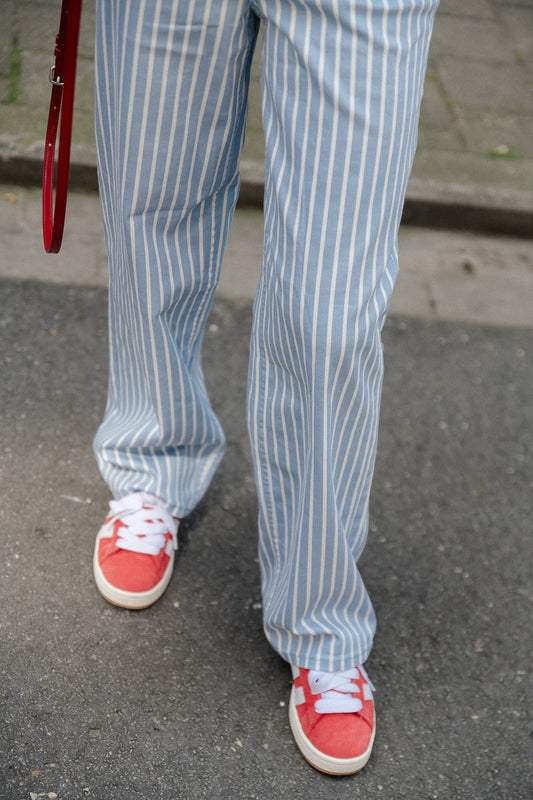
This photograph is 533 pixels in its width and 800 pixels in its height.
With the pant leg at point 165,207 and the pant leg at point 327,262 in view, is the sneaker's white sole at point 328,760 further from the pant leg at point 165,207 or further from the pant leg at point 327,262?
the pant leg at point 165,207

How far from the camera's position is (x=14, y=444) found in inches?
73.4

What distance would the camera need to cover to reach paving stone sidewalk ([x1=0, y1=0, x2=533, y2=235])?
9.47 feet

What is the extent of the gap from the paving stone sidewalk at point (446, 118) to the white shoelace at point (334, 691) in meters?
1.89

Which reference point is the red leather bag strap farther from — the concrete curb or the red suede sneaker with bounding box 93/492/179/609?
the concrete curb

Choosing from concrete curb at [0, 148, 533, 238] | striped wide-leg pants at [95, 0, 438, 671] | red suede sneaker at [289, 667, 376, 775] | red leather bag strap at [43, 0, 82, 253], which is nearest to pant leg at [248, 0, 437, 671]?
striped wide-leg pants at [95, 0, 438, 671]

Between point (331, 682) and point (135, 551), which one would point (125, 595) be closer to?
point (135, 551)

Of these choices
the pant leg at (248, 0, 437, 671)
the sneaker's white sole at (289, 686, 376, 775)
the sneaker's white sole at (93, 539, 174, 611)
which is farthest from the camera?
the sneaker's white sole at (93, 539, 174, 611)

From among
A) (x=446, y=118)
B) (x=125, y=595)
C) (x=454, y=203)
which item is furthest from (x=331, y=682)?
(x=446, y=118)

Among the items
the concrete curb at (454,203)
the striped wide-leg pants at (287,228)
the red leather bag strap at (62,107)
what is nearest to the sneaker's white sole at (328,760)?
the striped wide-leg pants at (287,228)

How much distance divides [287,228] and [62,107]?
1.44 feet

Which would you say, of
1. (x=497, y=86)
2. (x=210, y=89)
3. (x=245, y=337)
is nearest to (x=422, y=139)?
(x=497, y=86)

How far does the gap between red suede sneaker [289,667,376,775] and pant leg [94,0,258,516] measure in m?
0.45

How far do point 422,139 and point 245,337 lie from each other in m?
1.42

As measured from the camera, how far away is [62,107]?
49.7 inches
